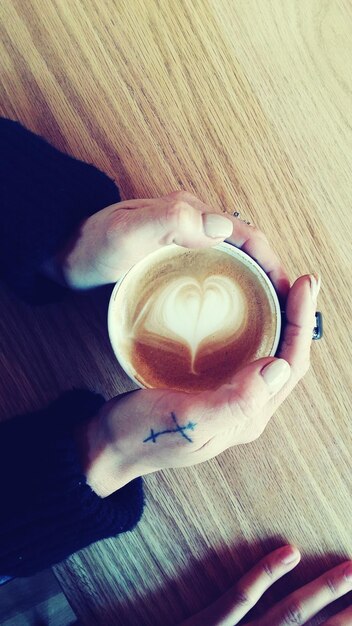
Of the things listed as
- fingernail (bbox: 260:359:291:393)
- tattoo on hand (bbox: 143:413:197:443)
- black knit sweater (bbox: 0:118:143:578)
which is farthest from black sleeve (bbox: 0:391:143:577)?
fingernail (bbox: 260:359:291:393)

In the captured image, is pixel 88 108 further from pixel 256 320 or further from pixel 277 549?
pixel 277 549

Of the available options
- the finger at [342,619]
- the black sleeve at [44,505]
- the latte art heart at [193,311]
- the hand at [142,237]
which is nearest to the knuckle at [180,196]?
the hand at [142,237]

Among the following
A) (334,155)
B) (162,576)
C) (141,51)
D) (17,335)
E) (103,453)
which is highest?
(141,51)

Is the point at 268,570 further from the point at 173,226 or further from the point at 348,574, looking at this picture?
the point at 173,226

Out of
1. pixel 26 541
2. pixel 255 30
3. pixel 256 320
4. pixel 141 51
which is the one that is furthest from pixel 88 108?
pixel 26 541

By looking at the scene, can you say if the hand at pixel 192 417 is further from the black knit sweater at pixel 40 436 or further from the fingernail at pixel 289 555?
the fingernail at pixel 289 555

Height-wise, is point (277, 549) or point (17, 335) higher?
point (17, 335)
